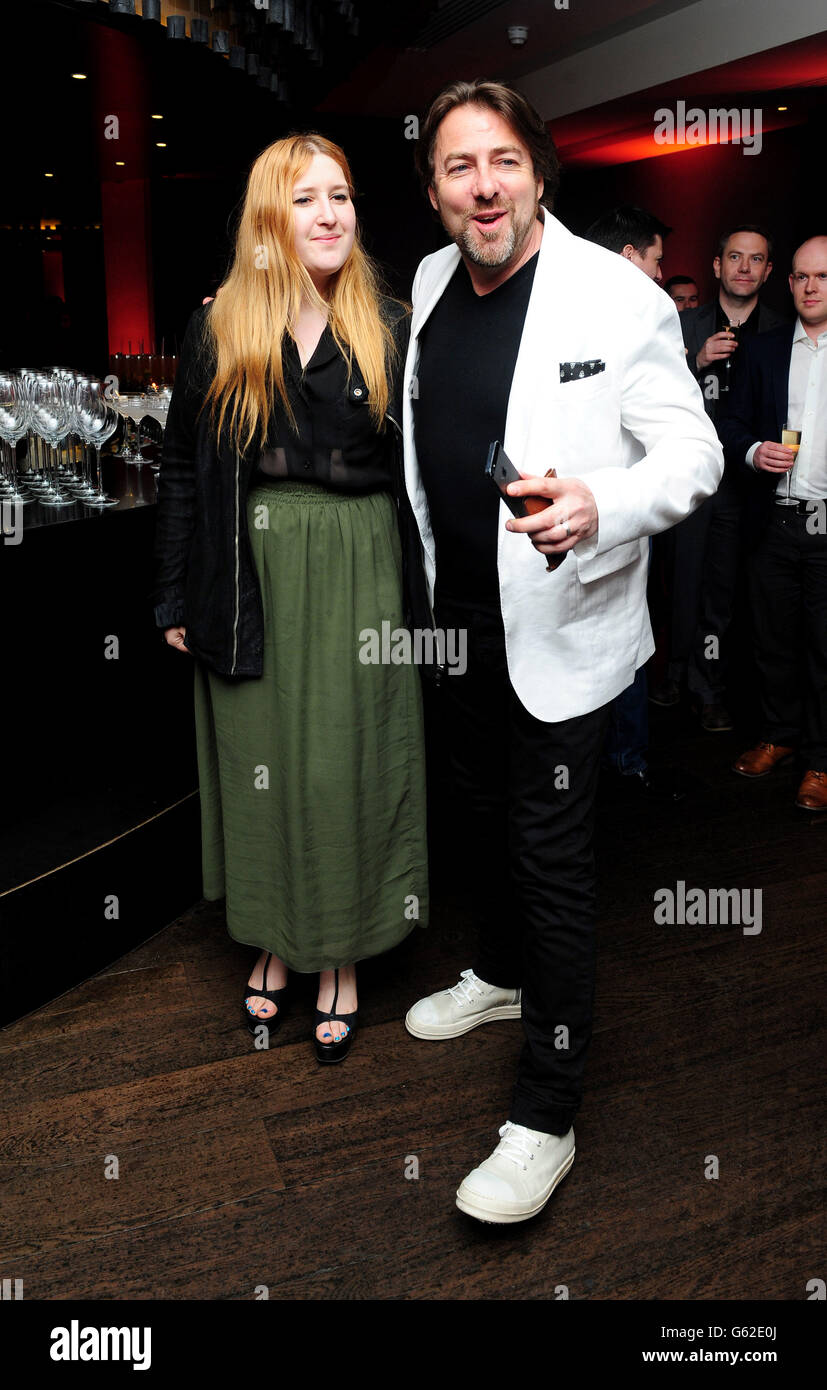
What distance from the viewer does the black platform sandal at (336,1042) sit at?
2178mm

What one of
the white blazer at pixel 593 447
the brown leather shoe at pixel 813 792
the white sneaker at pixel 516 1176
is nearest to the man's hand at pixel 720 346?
the brown leather shoe at pixel 813 792

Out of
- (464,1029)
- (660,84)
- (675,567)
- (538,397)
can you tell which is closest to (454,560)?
(538,397)

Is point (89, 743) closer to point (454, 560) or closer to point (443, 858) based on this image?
point (443, 858)

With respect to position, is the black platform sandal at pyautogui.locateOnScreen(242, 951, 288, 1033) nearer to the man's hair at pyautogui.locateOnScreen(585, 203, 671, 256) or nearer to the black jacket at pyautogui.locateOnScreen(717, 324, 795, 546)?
the black jacket at pyautogui.locateOnScreen(717, 324, 795, 546)

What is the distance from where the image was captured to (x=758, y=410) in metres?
A: 3.66

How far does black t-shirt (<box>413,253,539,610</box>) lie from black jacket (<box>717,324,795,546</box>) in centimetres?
203

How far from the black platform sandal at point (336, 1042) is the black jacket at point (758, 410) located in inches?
88.5

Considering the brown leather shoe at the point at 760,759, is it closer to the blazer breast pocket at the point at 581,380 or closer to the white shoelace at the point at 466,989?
the white shoelace at the point at 466,989

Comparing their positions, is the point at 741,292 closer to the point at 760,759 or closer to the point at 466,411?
the point at 760,759

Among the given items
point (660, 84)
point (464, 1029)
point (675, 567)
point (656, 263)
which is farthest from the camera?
point (660, 84)

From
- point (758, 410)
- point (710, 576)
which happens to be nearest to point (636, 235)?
point (758, 410)

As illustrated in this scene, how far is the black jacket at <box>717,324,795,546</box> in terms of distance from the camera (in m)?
3.51

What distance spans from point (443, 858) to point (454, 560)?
1384mm

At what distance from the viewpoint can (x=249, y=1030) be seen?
2287 millimetres
